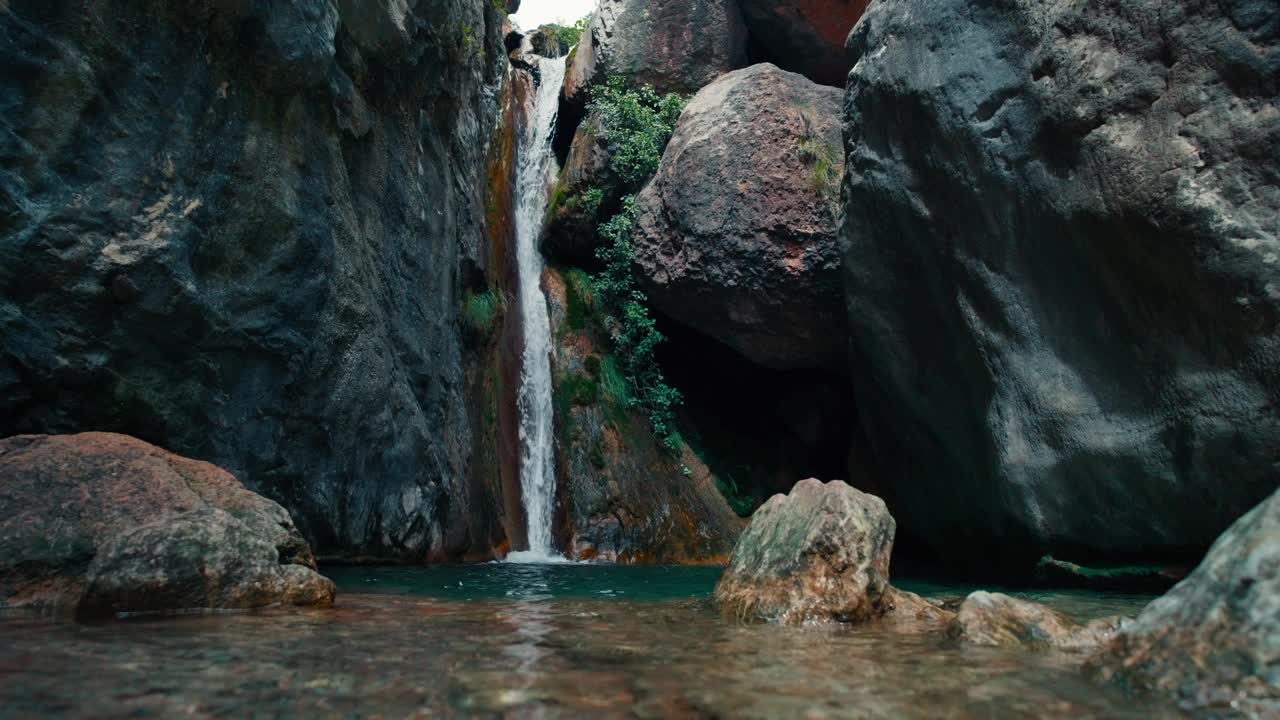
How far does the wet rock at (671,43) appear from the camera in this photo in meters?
Answer: 15.2

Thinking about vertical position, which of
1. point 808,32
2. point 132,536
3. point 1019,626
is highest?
point 808,32

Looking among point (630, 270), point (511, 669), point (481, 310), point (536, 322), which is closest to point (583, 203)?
point (630, 270)

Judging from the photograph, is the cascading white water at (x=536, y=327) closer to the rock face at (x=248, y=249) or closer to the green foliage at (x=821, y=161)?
the rock face at (x=248, y=249)

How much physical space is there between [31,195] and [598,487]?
26.8 ft

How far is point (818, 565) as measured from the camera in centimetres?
521

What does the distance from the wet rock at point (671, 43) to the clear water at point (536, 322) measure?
63.3 inches

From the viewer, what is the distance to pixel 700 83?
600 inches

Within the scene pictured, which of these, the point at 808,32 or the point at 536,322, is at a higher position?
the point at 808,32

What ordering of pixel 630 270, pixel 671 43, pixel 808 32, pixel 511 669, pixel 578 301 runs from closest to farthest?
pixel 511 669 → pixel 630 270 → pixel 578 301 → pixel 671 43 → pixel 808 32

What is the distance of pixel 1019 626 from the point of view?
4207 mm

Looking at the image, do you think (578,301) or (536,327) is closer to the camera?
(536,327)

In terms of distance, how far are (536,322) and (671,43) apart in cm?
537

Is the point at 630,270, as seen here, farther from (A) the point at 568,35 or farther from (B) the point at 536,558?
(A) the point at 568,35

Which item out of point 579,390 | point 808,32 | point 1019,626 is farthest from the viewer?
point 808,32
